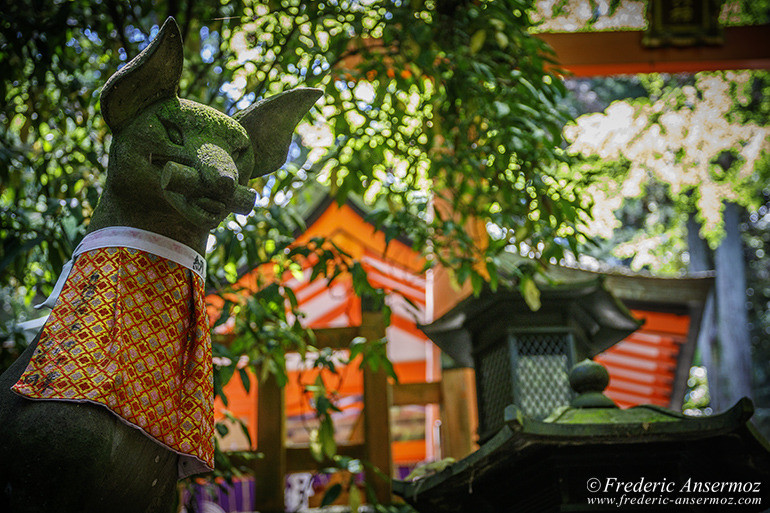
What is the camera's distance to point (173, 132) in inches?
69.5

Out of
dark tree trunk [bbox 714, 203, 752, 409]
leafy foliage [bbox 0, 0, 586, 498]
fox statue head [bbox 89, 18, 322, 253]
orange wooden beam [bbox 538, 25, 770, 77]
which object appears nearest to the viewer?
fox statue head [bbox 89, 18, 322, 253]

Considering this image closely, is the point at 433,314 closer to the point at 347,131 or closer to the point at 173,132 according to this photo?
the point at 347,131

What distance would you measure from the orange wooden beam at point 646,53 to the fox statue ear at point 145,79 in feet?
18.4

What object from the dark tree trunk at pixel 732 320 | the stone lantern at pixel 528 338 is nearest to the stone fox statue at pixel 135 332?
the stone lantern at pixel 528 338

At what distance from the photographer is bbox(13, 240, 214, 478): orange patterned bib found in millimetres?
1550

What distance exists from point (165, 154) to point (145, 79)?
200mm

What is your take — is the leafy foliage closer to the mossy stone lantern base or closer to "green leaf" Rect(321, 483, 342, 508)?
"green leaf" Rect(321, 483, 342, 508)

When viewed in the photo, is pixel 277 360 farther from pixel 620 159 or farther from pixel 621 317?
pixel 620 159

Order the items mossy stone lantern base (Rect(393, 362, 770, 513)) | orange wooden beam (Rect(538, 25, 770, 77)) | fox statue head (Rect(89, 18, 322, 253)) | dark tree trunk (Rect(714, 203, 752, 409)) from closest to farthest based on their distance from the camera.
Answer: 1. fox statue head (Rect(89, 18, 322, 253))
2. mossy stone lantern base (Rect(393, 362, 770, 513))
3. orange wooden beam (Rect(538, 25, 770, 77))
4. dark tree trunk (Rect(714, 203, 752, 409))

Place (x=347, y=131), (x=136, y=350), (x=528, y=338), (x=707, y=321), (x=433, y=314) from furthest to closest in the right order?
1. (x=707, y=321)
2. (x=433, y=314)
3. (x=528, y=338)
4. (x=347, y=131)
5. (x=136, y=350)

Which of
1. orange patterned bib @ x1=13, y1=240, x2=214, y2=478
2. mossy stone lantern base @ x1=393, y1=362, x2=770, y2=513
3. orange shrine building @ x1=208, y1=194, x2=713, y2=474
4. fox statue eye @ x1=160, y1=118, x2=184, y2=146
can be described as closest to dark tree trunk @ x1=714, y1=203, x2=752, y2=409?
orange shrine building @ x1=208, y1=194, x2=713, y2=474

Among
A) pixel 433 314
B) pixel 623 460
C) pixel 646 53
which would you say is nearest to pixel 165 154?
pixel 623 460

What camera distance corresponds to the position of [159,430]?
1.64 m

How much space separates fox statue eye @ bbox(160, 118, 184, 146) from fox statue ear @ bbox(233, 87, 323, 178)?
0.26m
